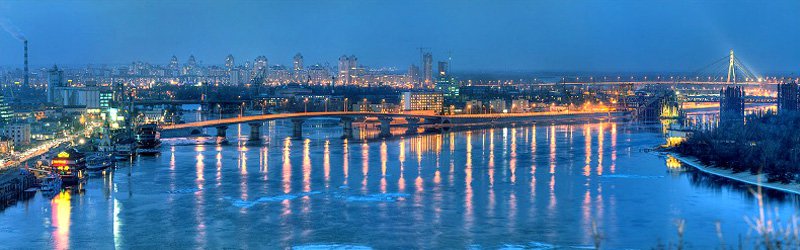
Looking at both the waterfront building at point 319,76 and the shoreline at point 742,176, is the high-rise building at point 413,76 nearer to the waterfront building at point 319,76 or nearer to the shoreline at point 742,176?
the waterfront building at point 319,76

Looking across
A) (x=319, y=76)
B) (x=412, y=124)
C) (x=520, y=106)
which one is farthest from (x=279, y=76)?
(x=412, y=124)

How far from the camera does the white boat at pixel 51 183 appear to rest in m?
9.88

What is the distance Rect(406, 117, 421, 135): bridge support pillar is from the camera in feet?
67.3

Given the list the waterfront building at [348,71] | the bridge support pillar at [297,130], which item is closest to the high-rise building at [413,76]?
the waterfront building at [348,71]

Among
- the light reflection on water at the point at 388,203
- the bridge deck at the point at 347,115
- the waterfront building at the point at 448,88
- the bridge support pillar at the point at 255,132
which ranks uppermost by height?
the waterfront building at the point at 448,88

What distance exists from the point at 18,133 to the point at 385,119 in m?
8.55

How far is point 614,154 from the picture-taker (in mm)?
14102

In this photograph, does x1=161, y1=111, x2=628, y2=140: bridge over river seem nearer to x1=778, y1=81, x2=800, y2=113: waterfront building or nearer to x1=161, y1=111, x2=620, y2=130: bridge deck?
x1=161, y1=111, x2=620, y2=130: bridge deck

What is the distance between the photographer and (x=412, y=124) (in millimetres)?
23031

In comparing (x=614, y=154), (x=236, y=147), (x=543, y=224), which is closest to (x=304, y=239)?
(x=543, y=224)

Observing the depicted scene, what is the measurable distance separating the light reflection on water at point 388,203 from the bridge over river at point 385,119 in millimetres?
4409

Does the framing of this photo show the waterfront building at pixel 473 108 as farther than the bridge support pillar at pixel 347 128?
Yes

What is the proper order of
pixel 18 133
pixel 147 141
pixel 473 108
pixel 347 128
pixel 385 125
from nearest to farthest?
pixel 18 133
pixel 147 141
pixel 347 128
pixel 385 125
pixel 473 108

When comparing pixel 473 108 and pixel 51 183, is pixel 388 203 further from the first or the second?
pixel 473 108
